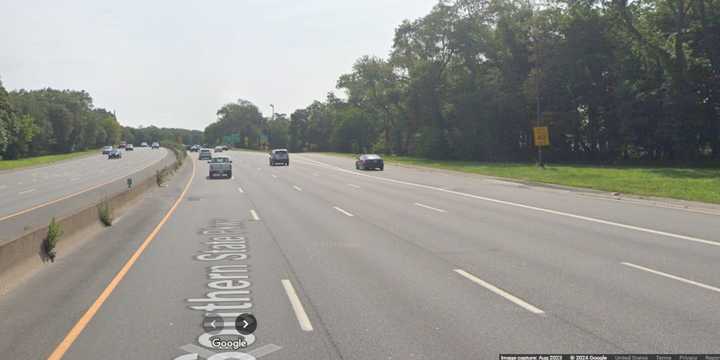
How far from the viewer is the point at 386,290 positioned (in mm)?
8984

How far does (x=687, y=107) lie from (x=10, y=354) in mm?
53130

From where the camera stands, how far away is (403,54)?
264ft

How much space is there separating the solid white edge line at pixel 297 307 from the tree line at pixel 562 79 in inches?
1554

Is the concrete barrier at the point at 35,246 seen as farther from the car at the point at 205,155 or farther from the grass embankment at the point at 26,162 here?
the car at the point at 205,155

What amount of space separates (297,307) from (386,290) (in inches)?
59.2

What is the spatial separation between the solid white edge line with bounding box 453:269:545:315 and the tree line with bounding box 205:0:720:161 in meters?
38.0

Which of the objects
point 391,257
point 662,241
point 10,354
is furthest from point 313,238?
point 10,354

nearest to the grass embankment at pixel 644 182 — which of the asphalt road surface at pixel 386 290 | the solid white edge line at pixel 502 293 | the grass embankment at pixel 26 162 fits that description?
the asphalt road surface at pixel 386 290

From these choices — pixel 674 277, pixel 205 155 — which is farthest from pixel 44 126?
pixel 674 277

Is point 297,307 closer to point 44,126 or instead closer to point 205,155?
point 205,155

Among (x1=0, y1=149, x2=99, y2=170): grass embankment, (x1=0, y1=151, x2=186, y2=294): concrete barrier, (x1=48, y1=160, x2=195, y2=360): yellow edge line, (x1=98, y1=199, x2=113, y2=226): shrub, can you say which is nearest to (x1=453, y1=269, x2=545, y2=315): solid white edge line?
(x1=48, y1=160, x2=195, y2=360): yellow edge line

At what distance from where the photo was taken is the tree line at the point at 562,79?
51250 mm

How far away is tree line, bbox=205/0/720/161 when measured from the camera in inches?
2018

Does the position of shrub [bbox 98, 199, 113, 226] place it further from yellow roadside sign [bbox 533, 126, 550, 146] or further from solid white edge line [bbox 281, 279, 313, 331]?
yellow roadside sign [bbox 533, 126, 550, 146]
